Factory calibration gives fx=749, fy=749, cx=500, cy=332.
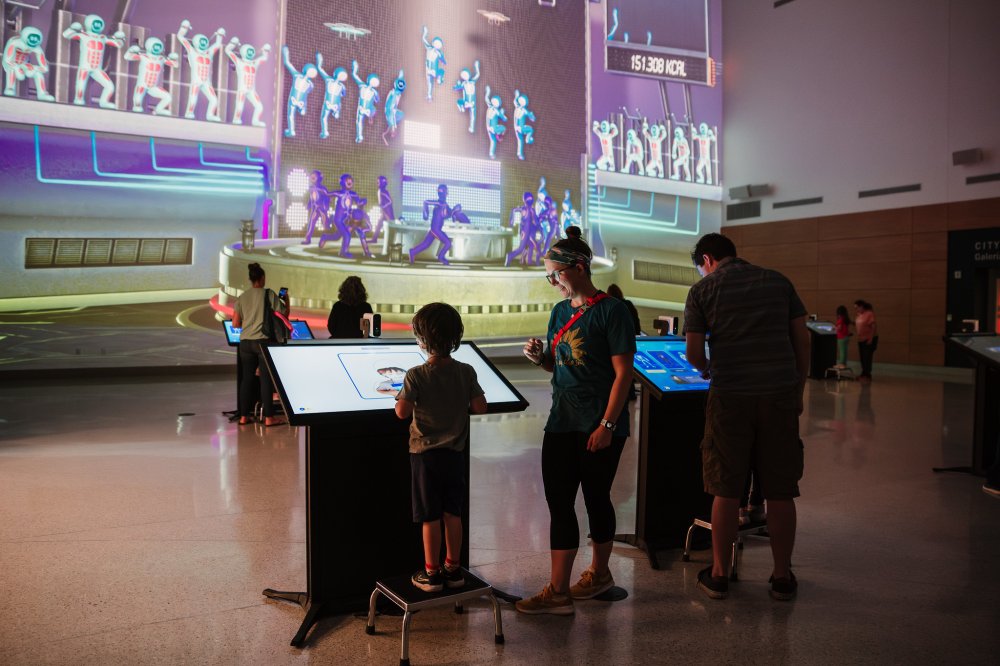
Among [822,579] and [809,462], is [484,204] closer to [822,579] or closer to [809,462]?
[809,462]

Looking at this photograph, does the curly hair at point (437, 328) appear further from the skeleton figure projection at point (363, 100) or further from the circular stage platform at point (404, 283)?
the skeleton figure projection at point (363, 100)

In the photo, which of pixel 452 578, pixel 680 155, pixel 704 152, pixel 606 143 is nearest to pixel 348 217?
pixel 606 143

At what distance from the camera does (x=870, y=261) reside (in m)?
14.7

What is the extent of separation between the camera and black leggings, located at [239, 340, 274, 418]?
22.6 feet

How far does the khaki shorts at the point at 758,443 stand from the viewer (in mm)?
2947

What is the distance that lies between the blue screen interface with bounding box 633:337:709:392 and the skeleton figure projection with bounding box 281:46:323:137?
400 inches

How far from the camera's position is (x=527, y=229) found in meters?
14.4

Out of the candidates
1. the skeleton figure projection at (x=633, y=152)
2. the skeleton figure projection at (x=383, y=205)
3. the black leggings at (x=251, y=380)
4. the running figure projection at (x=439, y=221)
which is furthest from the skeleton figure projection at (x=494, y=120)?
the black leggings at (x=251, y=380)

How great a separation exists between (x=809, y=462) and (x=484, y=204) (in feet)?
30.8

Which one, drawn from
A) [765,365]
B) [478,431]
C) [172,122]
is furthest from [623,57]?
[765,365]

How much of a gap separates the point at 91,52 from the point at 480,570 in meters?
10.9

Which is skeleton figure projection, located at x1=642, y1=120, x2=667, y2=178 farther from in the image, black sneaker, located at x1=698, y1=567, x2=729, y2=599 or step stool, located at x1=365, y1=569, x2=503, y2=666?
step stool, located at x1=365, y1=569, x2=503, y2=666

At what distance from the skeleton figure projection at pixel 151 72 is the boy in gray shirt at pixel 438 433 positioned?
10664 mm

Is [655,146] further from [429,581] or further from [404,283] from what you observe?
[429,581]
